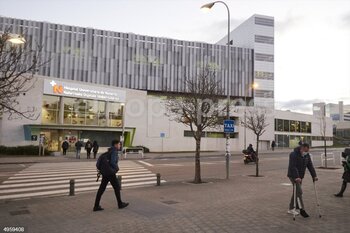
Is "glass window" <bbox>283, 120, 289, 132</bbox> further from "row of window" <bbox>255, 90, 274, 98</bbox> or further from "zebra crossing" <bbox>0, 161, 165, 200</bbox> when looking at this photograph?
"zebra crossing" <bbox>0, 161, 165, 200</bbox>

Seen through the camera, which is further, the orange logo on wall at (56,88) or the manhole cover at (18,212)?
the orange logo on wall at (56,88)

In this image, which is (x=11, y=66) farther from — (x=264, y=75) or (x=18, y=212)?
(x=264, y=75)

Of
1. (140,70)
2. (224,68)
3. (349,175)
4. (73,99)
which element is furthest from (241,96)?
(349,175)

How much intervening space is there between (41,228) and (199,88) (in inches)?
396

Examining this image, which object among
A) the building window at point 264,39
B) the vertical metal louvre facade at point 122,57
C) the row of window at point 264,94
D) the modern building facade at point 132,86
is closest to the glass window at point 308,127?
the modern building facade at point 132,86

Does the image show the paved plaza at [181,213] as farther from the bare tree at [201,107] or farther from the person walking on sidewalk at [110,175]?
the bare tree at [201,107]

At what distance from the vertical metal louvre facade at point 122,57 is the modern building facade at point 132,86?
0.18 metres

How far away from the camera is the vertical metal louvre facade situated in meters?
59.3

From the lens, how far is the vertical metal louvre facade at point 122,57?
195 ft

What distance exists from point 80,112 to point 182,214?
103 ft

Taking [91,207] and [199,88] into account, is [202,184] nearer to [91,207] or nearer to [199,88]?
[199,88]

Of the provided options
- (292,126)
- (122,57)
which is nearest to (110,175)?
(122,57)

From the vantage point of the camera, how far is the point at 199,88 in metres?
15.1

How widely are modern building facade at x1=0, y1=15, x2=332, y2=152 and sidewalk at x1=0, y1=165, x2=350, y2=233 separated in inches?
697
